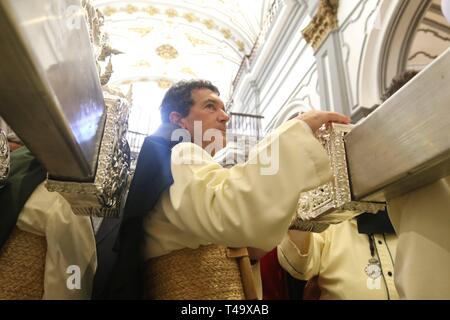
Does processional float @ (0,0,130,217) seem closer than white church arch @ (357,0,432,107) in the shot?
Yes

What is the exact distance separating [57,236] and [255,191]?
25.4 inches

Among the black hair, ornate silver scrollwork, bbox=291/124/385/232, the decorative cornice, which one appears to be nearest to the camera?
ornate silver scrollwork, bbox=291/124/385/232

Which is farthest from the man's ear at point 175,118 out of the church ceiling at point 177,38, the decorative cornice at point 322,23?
the church ceiling at point 177,38

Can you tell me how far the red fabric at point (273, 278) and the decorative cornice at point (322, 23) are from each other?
163 inches

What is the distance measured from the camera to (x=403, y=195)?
1057 mm

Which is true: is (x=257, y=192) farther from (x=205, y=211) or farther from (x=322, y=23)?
(x=322, y=23)

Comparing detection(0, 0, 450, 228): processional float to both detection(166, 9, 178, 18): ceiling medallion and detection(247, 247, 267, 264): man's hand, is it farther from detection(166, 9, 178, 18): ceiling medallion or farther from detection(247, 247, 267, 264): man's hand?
detection(166, 9, 178, 18): ceiling medallion

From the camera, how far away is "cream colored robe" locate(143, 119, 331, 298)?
36.2 inches

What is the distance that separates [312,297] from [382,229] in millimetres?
431

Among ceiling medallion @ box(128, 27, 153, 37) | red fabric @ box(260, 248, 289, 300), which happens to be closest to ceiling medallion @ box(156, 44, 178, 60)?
ceiling medallion @ box(128, 27, 153, 37)

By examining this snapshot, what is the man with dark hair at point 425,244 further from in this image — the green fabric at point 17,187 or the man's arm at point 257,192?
the green fabric at point 17,187

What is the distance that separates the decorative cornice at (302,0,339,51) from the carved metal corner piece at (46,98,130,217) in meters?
4.52

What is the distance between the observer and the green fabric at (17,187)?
108 cm

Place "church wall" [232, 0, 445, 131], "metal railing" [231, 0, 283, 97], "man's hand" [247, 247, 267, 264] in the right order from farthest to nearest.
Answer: "metal railing" [231, 0, 283, 97] → "church wall" [232, 0, 445, 131] → "man's hand" [247, 247, 267, 264]
